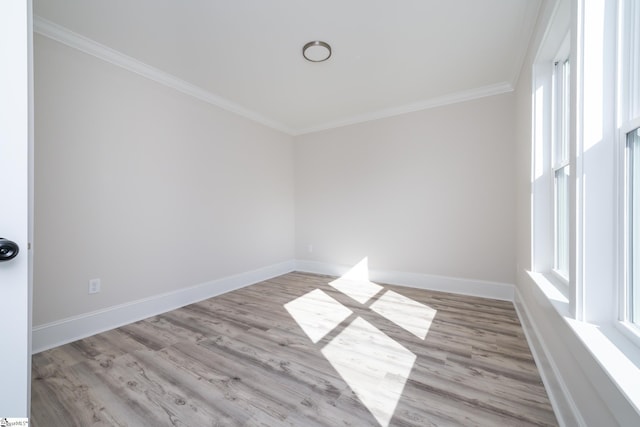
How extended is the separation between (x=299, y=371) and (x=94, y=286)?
78.6 inches

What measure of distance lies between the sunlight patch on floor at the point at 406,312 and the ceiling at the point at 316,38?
2.57 meters

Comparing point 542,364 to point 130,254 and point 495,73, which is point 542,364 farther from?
point 130,254

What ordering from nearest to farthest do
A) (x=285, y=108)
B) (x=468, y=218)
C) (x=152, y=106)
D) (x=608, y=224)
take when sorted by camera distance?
(x=608, y=224) → (x=152, y=106) → (x=468, y=218) → (x=285, y=108)

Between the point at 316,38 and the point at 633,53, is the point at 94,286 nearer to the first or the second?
the point at 316,38

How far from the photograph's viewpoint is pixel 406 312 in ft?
8.73

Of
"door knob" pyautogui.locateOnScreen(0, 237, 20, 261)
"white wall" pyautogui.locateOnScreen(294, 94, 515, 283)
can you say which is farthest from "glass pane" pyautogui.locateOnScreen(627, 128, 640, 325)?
"white wall" pyautogui.locateOnScreen(294, 94, 515, 283)

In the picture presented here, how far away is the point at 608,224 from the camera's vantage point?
1.04m

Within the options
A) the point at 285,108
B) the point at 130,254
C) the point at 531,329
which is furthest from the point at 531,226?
the point at 130,254

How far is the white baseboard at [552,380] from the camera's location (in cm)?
115

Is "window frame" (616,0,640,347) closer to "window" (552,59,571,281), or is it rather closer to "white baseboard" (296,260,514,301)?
"window" (552,59,571,281)

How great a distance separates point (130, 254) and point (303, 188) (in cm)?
274

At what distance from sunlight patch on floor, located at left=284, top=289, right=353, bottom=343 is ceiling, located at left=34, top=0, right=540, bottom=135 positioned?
2.58 metres

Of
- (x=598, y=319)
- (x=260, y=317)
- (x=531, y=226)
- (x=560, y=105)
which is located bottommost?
(x=260, y=317)

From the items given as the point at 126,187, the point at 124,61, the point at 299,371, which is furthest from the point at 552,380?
the point at 124,61
